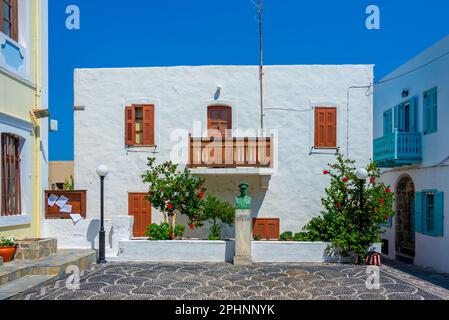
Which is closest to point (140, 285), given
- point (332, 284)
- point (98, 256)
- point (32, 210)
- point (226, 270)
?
point (226, 270)

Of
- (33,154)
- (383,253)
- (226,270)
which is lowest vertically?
(383,253)

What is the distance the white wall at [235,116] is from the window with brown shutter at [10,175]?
10.6 ft

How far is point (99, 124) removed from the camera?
14.6 meters

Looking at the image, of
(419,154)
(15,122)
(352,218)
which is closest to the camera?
(15,122)

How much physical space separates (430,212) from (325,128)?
4.17 meters

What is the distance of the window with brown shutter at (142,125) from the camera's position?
14.5 metres

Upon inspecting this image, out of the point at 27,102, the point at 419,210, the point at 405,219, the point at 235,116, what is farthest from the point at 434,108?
the point at 27,102

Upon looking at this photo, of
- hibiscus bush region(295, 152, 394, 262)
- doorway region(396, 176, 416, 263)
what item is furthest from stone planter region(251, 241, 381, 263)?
doorway region(396, 176, 416, 263)

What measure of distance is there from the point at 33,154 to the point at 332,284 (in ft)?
27.9

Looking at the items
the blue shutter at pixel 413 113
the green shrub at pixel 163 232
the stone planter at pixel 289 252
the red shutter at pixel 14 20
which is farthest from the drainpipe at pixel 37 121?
the blue shutter at pixel 413 113

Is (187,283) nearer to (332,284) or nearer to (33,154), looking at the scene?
(332,284)

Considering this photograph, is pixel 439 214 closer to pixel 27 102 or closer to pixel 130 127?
pixel 130 127

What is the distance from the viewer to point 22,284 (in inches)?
333

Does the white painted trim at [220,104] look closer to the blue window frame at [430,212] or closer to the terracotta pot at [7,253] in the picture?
the blue window frame at [430,212]
